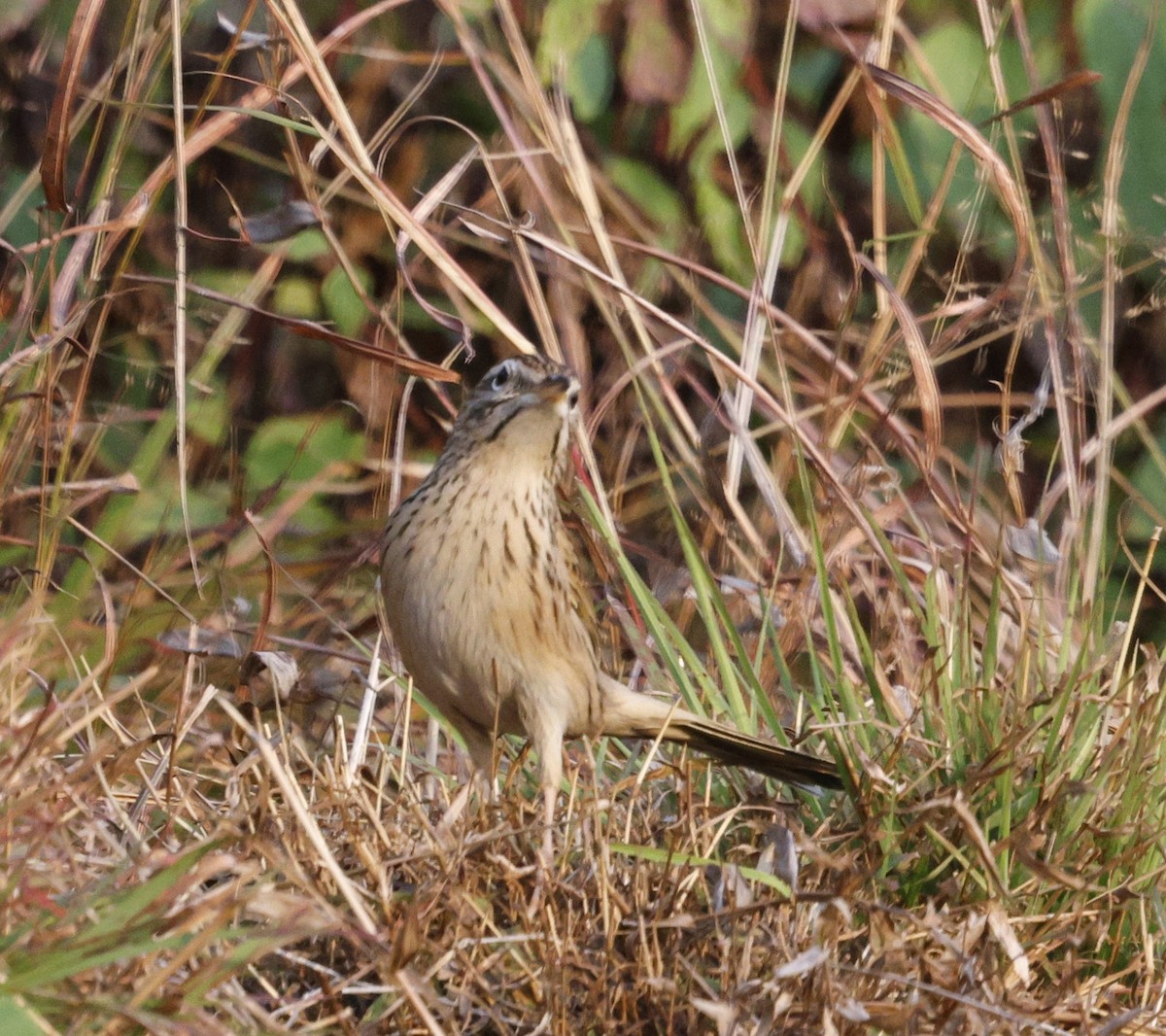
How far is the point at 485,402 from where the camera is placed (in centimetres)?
304

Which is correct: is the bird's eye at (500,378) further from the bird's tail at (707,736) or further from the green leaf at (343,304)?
the green leaf at (343,304)

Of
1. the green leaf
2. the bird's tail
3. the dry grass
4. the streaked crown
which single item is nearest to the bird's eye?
the streaked crown

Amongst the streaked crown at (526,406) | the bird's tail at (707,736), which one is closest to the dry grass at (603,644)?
the bird's tail at (707,736)

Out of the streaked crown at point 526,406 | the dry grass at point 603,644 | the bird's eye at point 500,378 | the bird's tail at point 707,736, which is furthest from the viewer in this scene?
the bird's eye at point 500,378

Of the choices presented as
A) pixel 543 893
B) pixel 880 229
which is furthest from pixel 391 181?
pixel 543 893

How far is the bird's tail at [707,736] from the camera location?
268 centimetres

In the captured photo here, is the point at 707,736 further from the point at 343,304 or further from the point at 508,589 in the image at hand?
the point at 343,304

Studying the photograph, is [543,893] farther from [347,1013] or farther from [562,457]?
[562,457]

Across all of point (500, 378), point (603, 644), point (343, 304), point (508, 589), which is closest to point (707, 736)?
point (508, 589)

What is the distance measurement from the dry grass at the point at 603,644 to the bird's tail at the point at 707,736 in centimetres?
6

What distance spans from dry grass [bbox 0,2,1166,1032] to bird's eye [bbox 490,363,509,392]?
0.20 meters

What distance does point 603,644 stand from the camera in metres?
3.35

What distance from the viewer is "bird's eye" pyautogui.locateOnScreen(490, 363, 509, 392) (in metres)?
3.04

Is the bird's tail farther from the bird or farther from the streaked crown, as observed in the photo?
the streaked crown
